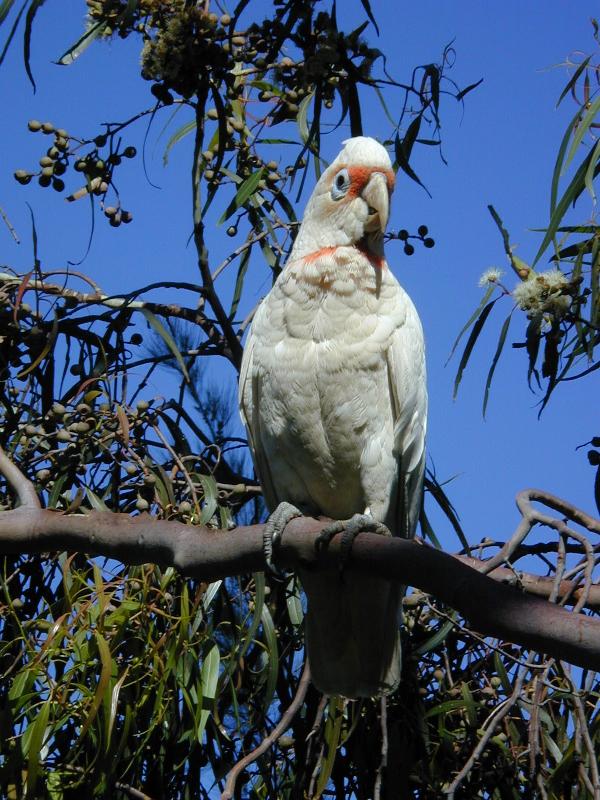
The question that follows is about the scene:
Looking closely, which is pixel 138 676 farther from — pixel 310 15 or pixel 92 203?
pixel 310 15

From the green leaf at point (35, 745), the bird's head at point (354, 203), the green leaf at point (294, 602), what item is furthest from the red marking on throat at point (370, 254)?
the green leaf at point (35, 745)

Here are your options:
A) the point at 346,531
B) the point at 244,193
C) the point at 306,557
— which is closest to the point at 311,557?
the point at 306,557

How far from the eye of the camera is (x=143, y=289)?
280 centimetres

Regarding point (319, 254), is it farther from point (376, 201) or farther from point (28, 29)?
point (28, 29)

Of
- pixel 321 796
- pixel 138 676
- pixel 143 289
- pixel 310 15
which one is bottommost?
pixel 321 796

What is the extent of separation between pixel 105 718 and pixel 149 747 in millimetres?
295

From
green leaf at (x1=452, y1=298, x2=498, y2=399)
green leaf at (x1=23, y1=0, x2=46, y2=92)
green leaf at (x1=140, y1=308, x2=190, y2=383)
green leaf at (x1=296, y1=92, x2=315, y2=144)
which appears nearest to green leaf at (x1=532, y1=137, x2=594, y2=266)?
green leaf at (x1=452, y1=298, x2=498, y2=399)

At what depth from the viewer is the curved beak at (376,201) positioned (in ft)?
7.95

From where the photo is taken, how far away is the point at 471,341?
2.55m

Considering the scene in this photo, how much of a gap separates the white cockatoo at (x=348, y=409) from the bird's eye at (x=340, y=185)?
0.08 ft

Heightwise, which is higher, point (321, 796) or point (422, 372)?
point (422, 372)

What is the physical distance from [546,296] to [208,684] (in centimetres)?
105

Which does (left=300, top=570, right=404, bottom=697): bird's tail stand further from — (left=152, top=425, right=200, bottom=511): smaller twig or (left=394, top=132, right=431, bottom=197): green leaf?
(left=394, top=132, right=431, bottom=197): green leaf

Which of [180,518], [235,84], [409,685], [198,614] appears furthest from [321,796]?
[235,84]
